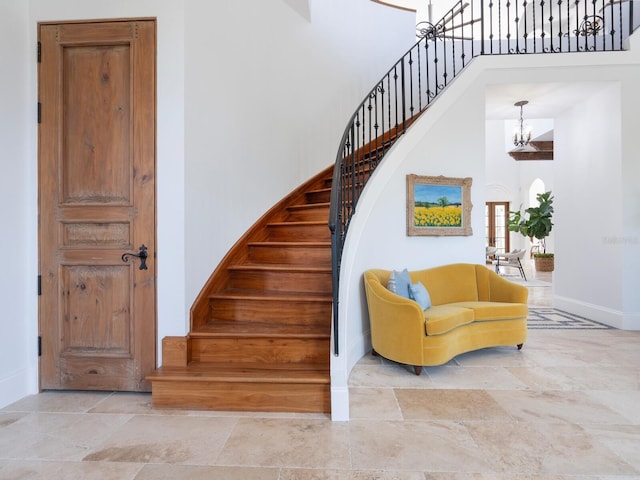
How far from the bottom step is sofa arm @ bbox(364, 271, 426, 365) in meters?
0.88

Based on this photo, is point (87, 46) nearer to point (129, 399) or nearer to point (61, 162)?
point (61, 162)

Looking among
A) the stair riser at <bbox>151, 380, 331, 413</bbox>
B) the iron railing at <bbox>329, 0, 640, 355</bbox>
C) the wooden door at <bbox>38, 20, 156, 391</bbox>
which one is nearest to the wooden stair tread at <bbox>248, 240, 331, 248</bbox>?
the iron railing at <bbox>329, 0, 640, 355</bbox>

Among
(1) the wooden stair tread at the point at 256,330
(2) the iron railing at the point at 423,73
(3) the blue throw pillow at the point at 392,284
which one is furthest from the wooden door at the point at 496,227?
(1) the wooden stair tread at the point at 256,330

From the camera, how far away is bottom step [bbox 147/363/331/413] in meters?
2.28

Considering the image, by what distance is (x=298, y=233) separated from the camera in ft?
12.7

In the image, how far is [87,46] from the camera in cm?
258

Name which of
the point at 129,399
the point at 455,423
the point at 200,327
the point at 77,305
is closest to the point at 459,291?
the point at 455,423

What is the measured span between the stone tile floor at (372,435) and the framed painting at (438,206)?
1.73m

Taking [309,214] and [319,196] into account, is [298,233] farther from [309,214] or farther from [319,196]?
[319,196]

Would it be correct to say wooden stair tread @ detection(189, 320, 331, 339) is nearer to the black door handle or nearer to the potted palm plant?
the black door handle

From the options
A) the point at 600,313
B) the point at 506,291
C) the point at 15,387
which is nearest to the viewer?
the point at 15,387

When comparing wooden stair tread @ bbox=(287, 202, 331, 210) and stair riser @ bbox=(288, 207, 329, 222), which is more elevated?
wooden stair tread @ bbox=(287, 202, 331, 210)

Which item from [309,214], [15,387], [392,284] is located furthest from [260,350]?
[309,214]

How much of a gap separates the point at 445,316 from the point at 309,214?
1.93 metres
